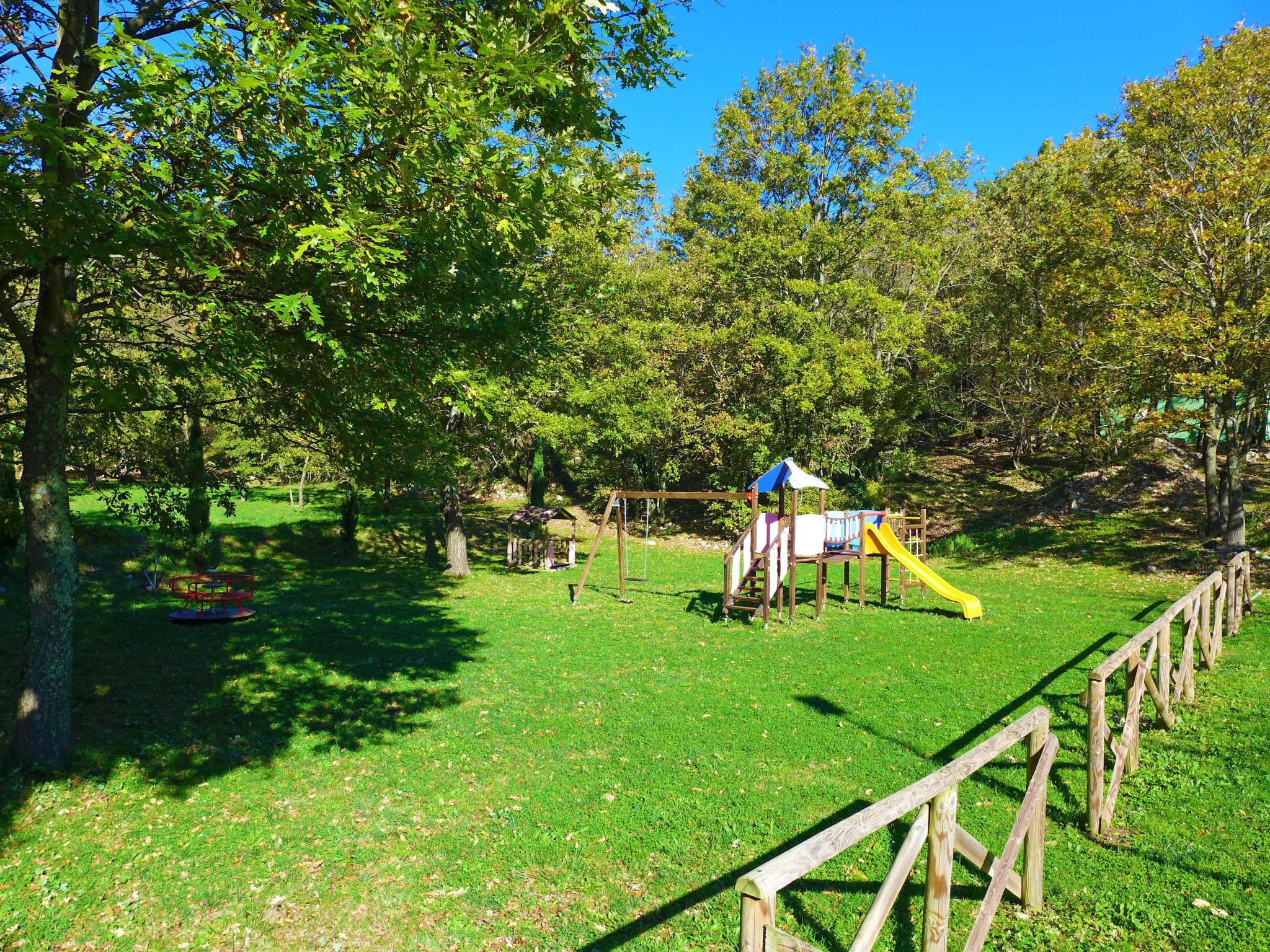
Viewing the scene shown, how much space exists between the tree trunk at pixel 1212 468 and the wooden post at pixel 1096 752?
1432 centimetres

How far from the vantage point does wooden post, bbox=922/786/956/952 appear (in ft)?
11.5

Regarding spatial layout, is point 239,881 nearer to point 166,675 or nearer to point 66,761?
point 66,761

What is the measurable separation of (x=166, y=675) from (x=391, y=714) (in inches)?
127

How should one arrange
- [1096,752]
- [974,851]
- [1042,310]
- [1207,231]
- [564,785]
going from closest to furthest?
[974,851], [1096,752], [564,785], [1207,231], [1042,310]

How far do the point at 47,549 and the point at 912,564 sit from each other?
14.0 metres

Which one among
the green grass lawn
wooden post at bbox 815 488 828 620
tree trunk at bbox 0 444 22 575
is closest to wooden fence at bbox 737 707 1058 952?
the green grass lawn

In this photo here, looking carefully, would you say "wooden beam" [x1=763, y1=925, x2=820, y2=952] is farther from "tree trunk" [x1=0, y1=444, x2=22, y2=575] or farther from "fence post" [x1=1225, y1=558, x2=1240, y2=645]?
"fence post" [x1=1225, y1=558, x2=1240, y2=645]

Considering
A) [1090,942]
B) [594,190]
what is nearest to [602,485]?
[594,190]

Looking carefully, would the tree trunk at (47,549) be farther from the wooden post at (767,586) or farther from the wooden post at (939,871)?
the wooden post at (767,586)

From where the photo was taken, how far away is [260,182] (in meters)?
4.92

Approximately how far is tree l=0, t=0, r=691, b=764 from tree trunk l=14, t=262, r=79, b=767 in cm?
2

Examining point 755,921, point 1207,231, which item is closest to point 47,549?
point 755,921

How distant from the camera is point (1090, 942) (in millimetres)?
4227

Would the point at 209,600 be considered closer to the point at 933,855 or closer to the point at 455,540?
the point at 455,540
